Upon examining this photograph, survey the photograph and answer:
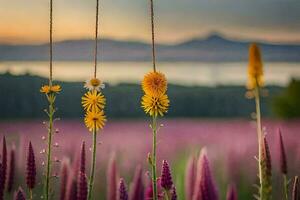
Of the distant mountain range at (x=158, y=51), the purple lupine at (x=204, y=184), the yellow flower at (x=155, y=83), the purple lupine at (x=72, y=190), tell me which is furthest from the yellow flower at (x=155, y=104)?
the distant mountain range at (x=158, y=51)

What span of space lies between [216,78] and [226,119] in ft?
2.46

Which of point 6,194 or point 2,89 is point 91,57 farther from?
point 6,194

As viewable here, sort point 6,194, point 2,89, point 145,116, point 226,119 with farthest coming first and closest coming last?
point 226,119, point 145,116, point 2,89, point 6,194

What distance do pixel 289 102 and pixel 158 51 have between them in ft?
7.15

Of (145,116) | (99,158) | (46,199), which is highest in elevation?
(145,116)

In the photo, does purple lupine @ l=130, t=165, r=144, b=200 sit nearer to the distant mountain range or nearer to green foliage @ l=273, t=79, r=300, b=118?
the distant mountain range

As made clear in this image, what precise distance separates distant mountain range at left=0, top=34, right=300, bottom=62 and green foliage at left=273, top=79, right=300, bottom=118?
1.69 m

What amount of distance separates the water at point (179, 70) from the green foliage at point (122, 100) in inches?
3.0

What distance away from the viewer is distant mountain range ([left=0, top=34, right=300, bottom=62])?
1.92m

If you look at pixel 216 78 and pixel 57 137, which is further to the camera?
pixel 57 137

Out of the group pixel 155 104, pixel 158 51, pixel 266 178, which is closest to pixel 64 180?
pixel 155 104

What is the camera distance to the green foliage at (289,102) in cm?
371

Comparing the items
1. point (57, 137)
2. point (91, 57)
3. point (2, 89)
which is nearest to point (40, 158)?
point (57, 137)

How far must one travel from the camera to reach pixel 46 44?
6.31 feet
